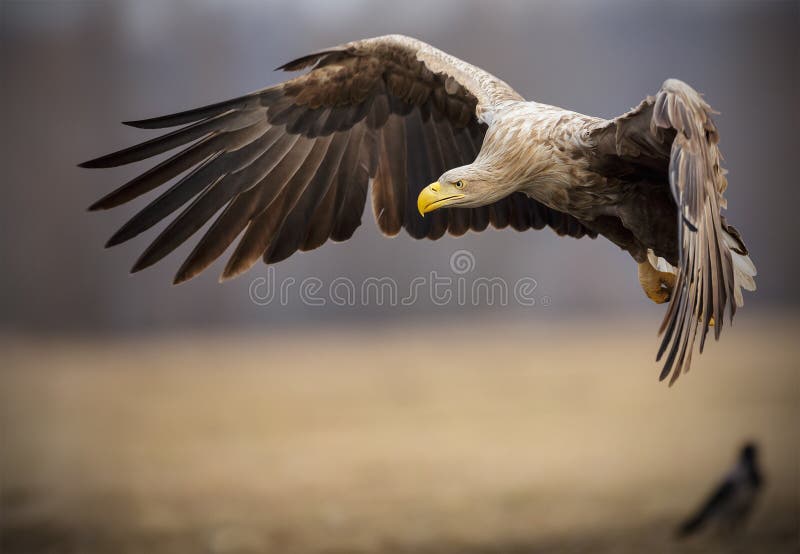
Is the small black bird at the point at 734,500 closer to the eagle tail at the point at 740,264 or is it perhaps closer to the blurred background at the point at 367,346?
the blurred background at the point at 367,346

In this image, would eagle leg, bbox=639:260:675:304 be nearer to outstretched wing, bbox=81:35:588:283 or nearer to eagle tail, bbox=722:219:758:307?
eagle tail, bbox=722:219:758:307

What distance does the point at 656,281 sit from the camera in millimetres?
2695

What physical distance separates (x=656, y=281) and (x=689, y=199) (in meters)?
0.70

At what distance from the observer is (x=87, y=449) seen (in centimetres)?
681

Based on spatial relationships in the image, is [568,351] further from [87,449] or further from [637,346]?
[87,449]

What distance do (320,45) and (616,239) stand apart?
6.37 metres

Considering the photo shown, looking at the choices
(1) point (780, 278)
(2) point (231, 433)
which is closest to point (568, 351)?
(1) point (780, 278)

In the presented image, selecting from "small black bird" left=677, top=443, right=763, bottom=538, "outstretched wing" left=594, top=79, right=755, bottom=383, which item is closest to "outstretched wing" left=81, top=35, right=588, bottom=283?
"outstretched wing" left=594, top=79, right=755, bottom=383

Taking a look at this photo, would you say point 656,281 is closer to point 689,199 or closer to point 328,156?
point 689,199

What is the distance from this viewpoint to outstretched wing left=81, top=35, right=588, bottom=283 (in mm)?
2789

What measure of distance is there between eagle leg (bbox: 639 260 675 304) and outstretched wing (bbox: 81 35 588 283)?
431 millimetres

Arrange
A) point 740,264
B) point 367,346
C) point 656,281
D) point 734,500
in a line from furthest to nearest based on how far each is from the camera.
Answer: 1. point 367,346
2. point 734,500
3. point 656,281
4. point 740,264

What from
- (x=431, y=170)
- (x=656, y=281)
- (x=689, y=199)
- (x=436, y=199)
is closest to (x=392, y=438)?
(x=431, y=170)

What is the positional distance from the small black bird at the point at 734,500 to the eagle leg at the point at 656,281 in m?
3.20
